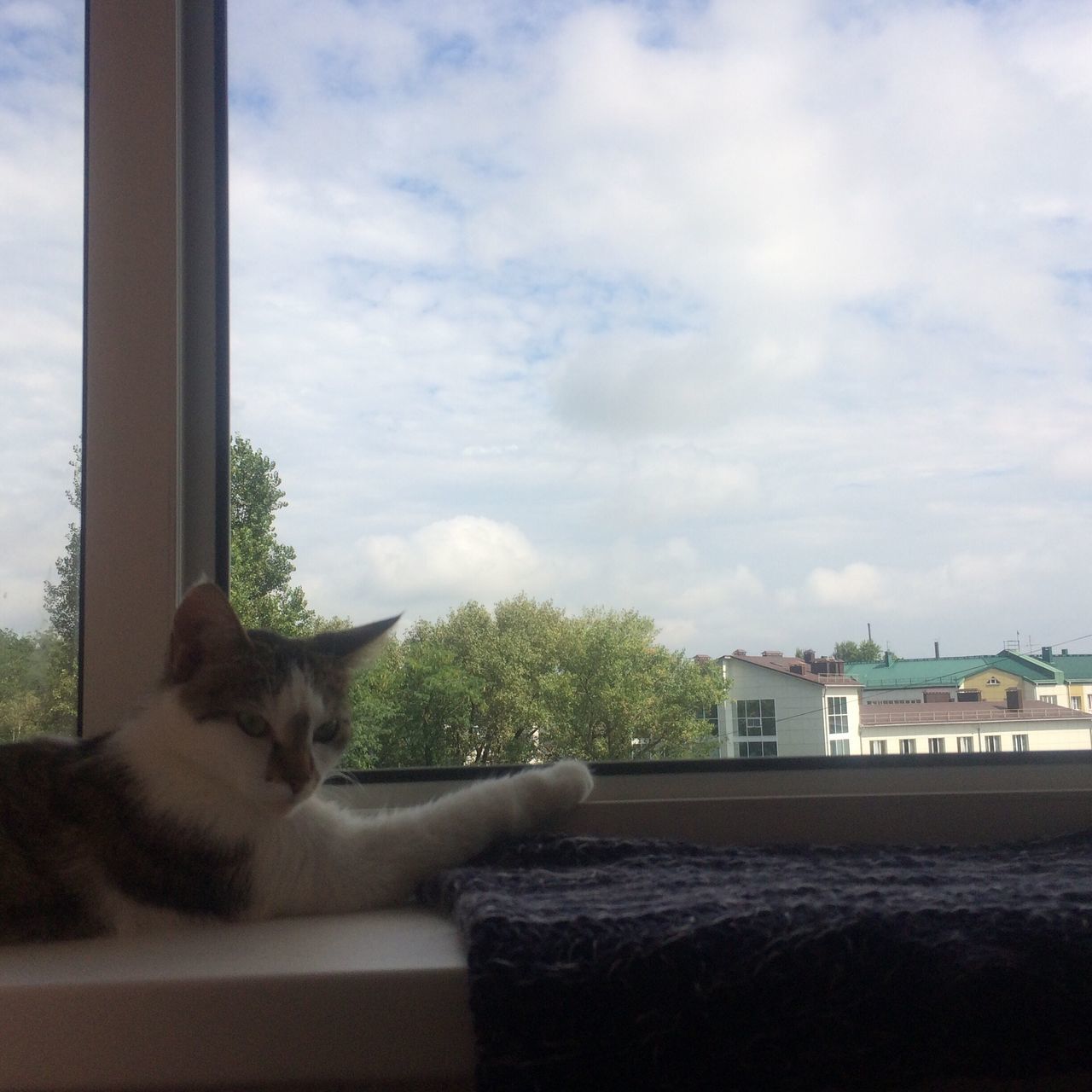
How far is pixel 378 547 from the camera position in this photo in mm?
1186

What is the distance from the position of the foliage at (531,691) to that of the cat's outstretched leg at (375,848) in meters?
0.22

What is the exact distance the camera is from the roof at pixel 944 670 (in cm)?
120

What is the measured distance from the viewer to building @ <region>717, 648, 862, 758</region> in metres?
1.15

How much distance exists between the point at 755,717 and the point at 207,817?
2.11 ft

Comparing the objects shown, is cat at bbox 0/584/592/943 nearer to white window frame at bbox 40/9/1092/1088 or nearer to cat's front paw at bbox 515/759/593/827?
cat's front paw at bbox 515/759/593/827

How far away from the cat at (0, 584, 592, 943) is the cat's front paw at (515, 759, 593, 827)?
3.3 inches

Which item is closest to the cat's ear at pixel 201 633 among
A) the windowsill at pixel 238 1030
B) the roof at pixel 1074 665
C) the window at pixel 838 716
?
the windowsill at pixel 238 1030

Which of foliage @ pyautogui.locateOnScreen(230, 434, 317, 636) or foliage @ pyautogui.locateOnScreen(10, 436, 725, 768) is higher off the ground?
foliage @ pyautogui.locateOnScreen(230, 434, 317, 636)

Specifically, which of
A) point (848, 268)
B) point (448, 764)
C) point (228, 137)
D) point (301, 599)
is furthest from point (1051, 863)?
point (228, 137)

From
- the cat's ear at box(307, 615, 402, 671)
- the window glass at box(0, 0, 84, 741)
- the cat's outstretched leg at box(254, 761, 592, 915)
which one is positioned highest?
the window glass at box(0, 0, 84, 741)

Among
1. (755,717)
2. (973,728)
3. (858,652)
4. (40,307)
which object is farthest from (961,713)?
(40,307)

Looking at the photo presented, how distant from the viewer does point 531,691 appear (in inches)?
46.4

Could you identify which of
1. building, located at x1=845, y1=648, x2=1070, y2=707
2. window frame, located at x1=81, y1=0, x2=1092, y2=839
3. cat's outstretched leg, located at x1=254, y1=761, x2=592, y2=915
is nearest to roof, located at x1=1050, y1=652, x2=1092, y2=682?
building, located at x1=845, y1=648, x2=1070, y2=707

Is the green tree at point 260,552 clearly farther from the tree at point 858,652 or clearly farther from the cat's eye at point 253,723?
the tree at point 858,652
